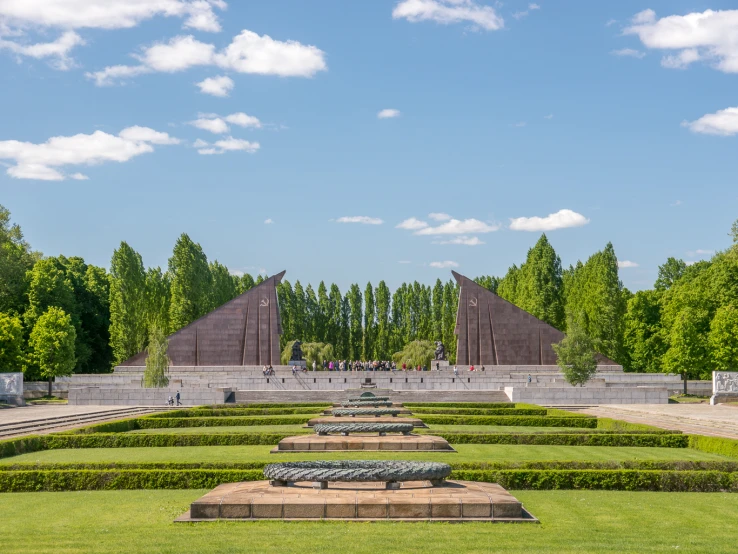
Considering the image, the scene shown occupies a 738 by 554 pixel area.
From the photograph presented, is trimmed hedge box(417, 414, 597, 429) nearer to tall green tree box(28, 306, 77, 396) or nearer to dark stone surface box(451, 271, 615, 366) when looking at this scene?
dark stone surface box(451, 271, 615, 366)

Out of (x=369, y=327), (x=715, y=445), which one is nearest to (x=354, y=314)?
(x=369, y=327)

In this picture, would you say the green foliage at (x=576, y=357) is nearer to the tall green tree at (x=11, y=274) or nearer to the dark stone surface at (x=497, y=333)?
the dark stone surface at (x=497, y=333)

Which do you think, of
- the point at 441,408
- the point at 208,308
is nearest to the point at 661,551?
the point at 441,408

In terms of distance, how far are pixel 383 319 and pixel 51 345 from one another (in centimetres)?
3454

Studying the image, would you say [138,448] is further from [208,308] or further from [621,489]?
[208,308]

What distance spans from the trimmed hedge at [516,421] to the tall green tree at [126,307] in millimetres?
34011

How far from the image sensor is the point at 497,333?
141ft

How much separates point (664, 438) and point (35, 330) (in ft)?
105

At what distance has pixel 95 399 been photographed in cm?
3256

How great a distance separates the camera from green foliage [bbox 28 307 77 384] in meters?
40.1

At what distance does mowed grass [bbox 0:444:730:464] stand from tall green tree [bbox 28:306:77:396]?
81.6 ft

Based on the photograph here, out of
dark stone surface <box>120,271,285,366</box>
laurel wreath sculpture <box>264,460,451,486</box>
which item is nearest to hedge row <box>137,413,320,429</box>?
laurel wreath sculpture <box>264,460,451,486</box>

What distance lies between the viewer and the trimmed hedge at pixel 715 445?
15211 millimetres

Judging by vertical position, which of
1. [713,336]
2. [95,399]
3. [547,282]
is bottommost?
[95,399]
